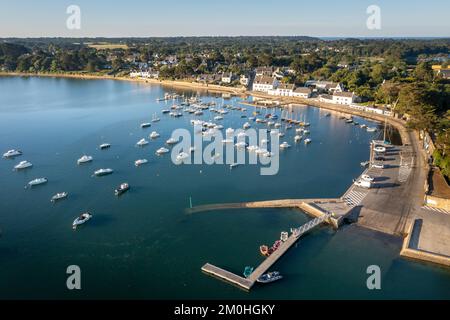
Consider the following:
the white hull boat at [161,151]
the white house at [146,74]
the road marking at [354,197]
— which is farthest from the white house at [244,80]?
the road marking at [354,197]

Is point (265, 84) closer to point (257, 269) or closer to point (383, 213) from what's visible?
point (383, 213)

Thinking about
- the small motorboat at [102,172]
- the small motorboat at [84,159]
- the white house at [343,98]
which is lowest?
the small motorboat at [102,172]

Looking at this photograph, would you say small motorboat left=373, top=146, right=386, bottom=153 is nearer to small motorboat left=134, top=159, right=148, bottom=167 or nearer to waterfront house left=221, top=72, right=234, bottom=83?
small motorboat left=134, top=159, right=148, bottom=167

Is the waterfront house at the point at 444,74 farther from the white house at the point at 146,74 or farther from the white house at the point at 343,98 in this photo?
the white house at the point at 146,74

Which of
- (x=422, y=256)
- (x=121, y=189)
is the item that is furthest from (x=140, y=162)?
(x=422, y=256)

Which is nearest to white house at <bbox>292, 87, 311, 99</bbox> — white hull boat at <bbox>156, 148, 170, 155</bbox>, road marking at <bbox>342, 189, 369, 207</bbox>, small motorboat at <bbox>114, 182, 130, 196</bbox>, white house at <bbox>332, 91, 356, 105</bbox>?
white house at <bbox>332, 91, 356, 105</bbox>
